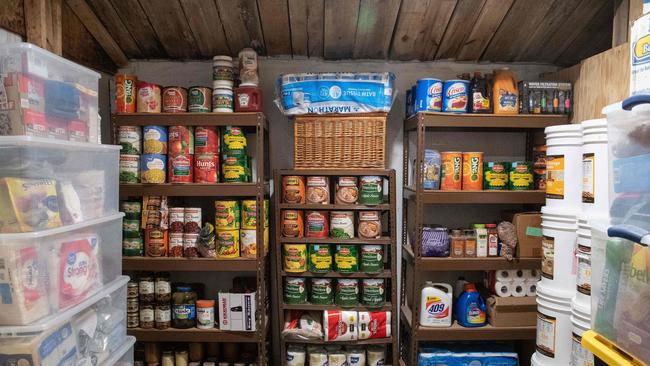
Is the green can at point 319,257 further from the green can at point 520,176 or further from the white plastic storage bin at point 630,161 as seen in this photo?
the white plastic storage bin at point 630,161

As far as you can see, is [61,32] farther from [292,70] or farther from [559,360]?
[559,360]

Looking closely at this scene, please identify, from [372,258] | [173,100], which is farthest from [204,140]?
[372,258]

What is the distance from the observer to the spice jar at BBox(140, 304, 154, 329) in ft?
7.96

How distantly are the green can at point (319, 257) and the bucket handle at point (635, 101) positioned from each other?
1717 mm

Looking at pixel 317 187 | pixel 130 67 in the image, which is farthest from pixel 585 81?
pixel 130 67

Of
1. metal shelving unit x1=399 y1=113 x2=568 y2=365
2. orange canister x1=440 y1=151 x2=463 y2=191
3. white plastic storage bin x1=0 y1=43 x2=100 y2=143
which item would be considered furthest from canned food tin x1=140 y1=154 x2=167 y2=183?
orange canister x1=440 y1=151 x2=463 y2=191

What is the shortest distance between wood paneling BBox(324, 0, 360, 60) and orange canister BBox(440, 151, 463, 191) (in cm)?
91

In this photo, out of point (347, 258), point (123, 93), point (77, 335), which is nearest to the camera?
point (77, 335)

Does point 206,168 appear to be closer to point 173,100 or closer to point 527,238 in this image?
point 173,100

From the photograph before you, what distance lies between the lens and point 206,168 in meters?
2.37

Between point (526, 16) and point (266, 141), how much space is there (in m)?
1.71

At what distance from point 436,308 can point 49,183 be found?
203 cm

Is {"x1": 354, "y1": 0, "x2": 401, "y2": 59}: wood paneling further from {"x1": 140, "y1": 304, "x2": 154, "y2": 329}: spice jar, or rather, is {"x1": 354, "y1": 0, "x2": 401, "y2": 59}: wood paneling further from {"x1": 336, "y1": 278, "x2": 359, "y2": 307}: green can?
{"x1": 140, "y1": 304, "x2": 154, "y2": 329}: spice jar

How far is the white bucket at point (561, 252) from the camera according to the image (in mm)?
1862
